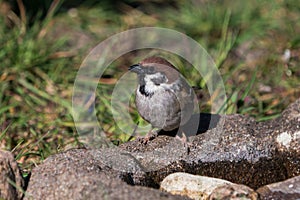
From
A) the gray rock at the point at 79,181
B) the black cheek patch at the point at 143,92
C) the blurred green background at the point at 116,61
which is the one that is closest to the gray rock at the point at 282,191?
the gray rock at the point at 79,181

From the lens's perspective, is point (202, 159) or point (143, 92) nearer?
point (202, 159)

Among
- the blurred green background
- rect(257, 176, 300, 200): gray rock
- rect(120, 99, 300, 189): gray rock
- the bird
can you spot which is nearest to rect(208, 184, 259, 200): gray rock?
rect(257, 176, 300, 200): gray rock

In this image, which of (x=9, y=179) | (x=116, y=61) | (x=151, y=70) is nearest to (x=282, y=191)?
(x=151, y=70)

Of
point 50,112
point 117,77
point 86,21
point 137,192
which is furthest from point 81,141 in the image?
point 86,21

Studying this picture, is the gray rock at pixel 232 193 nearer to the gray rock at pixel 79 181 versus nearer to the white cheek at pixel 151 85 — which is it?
the gray rock at pixel 79 181

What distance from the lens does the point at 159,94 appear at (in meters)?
A: 3.69

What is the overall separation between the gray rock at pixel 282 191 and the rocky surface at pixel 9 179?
1.20 m

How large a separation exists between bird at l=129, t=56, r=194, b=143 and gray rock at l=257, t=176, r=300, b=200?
31.6 inches

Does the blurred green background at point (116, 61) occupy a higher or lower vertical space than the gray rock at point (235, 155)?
lower

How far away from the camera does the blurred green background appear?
486cm

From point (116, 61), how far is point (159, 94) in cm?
224

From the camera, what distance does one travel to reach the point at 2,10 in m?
6.24

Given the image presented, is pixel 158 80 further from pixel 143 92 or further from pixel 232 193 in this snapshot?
pixel 232 193

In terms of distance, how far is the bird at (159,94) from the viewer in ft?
12.1
